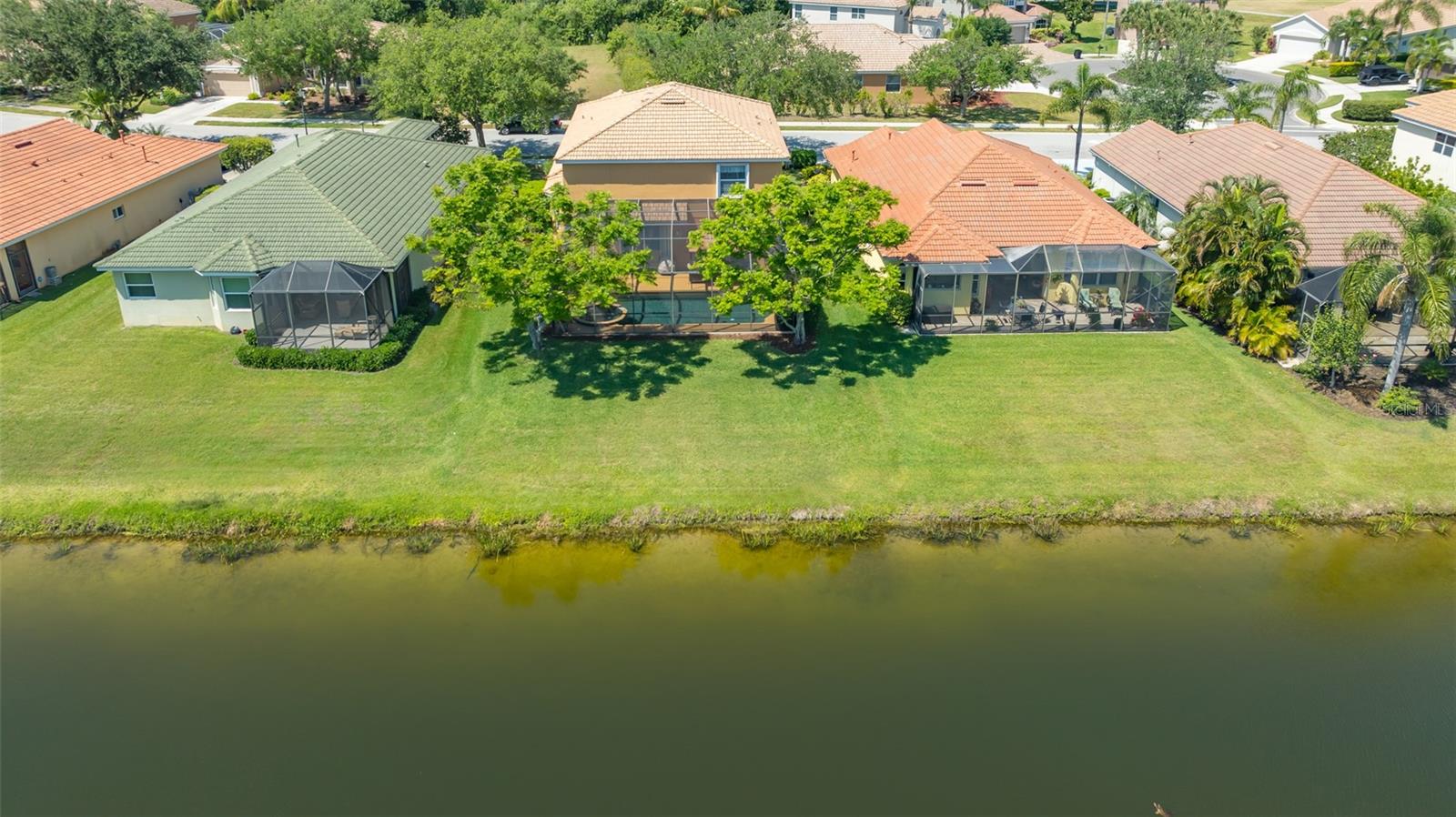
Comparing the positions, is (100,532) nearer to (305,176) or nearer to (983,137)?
(305,176)

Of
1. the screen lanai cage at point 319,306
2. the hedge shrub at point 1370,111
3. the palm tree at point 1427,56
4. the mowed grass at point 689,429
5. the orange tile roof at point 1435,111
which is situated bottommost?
the mowed grass at point 689,429

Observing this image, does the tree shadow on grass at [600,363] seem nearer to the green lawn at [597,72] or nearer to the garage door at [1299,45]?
Result: the green lawn at [597,72]

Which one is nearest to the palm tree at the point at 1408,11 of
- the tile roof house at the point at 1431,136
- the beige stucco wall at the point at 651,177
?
the tile roof house at the point at 1431,136

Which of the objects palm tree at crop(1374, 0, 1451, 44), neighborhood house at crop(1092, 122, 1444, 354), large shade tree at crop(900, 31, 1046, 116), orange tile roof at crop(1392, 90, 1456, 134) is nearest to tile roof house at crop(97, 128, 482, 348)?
neighborhood house at crop(1092, 122, 1444, 354)

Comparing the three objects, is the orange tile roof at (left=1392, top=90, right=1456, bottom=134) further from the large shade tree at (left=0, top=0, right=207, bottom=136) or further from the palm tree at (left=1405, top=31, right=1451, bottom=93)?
the large shade tree at (left=0, top=0, right=207, bottom=136)

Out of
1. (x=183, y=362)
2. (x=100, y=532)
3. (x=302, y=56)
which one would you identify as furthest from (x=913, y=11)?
(x=100, y=532)

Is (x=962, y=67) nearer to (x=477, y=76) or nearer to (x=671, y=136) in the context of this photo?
(x=477, y=76)

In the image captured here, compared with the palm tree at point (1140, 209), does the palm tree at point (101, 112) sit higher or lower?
higher
